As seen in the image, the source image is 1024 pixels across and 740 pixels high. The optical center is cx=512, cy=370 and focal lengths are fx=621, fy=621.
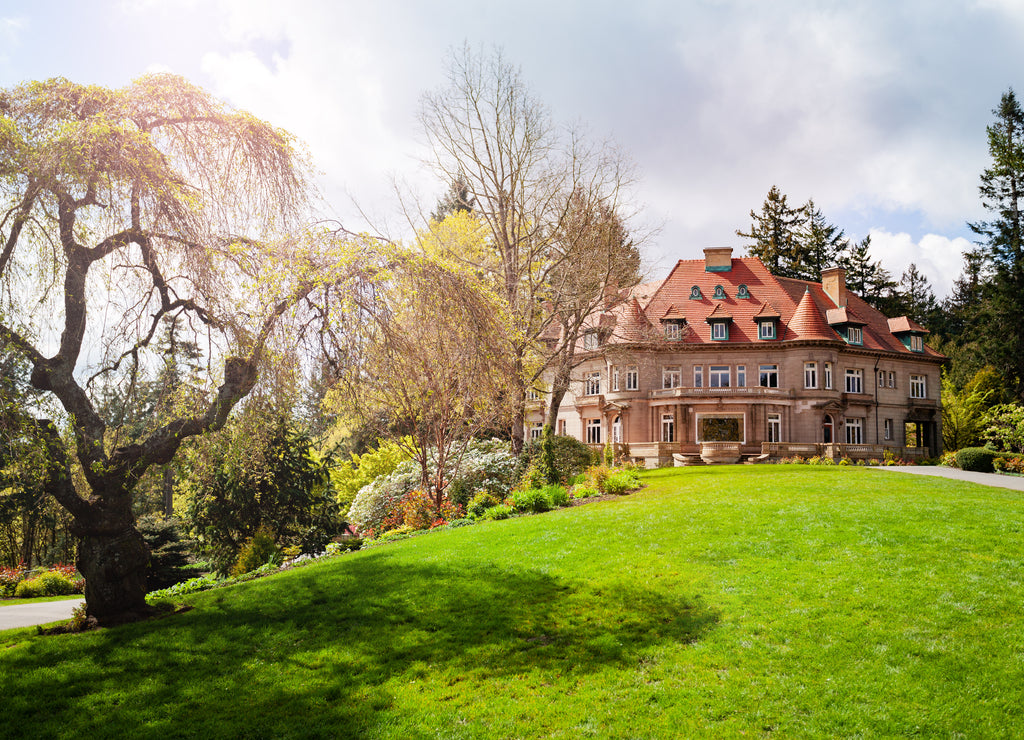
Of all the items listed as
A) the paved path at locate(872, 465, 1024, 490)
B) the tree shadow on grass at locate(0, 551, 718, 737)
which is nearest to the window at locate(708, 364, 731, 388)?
the paved path at locate(872, 465, 1024, 490)

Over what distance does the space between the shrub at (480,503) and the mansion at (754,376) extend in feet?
57.1

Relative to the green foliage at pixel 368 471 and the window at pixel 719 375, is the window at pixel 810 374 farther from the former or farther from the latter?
the green foliage at pixel 368 471

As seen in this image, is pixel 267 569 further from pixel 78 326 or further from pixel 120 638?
pixel 78 326

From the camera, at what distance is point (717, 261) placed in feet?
149

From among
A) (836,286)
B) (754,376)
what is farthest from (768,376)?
(836,286)

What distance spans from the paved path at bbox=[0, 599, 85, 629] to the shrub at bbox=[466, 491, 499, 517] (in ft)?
34.2

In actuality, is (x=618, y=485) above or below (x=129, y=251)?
below

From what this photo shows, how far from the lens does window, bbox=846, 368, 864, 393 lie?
41.7 meters

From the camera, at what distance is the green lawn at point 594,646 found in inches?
262

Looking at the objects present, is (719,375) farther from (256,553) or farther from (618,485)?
(256,553)

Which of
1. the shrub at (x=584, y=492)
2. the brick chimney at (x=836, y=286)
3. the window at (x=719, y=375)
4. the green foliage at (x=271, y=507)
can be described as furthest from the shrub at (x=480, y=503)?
the brick chimney at (x=836, y=286)

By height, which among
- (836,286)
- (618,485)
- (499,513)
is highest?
(836,286)

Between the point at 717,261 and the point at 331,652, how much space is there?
139 feet

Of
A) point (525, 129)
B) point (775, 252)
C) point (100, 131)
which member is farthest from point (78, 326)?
point (775, 252)
